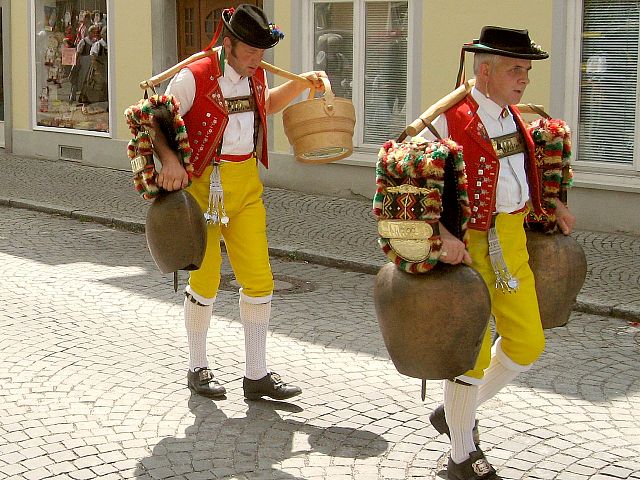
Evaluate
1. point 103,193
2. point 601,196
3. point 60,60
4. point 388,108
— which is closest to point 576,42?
point 601,196

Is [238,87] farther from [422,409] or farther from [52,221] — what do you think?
[52,221]

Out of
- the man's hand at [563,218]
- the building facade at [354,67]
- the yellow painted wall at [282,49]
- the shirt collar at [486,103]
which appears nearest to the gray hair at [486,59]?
the shirt collar at [486,103]

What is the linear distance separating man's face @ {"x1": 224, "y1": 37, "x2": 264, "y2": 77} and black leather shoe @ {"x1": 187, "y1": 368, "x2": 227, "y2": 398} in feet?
5.20

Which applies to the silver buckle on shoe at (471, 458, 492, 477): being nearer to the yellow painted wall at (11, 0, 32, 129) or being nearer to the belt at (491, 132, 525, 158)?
the belt at (491, 132, 525, 158)

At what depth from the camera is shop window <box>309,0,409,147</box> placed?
13523mm

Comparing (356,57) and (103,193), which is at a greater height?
(356,57)

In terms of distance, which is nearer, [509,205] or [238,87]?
[509,205]

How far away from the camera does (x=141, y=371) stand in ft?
21.6

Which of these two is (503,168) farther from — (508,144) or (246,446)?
(246,446)

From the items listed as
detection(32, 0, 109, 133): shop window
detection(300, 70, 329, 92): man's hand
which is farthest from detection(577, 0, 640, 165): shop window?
detection(32, 0, 109, 133): shop window

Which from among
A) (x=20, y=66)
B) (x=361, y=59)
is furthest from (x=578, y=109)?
(x=20, y=66)

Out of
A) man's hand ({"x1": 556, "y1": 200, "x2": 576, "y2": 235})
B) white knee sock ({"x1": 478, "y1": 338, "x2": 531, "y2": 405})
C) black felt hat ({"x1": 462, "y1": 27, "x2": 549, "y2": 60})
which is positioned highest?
black felt hat ({"x1": 462, "y1": 27, "x2": 549, "y2": 60})

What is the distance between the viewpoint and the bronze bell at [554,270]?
4992 mm

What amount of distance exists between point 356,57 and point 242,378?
811 cm
